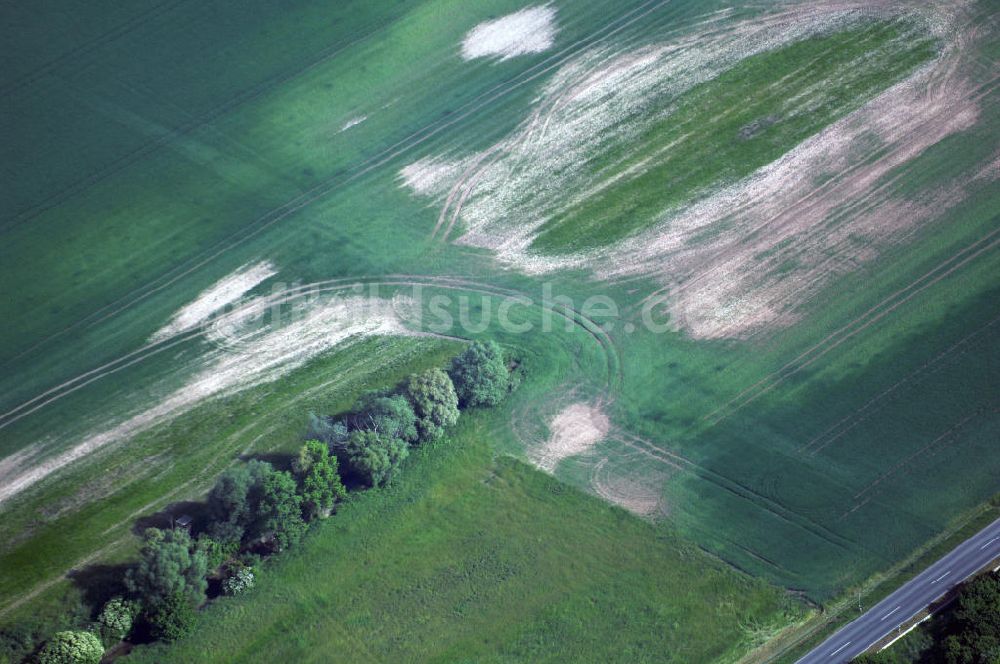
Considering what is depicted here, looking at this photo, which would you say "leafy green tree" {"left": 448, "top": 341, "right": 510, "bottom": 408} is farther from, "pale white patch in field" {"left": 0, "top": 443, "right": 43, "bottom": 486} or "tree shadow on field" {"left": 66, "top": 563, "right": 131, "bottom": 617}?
"pale white patch in field" {"left": 0, "top": 443, "right": 43, "bottom": 486}

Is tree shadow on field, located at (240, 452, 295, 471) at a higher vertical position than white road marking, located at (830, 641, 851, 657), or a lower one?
higher

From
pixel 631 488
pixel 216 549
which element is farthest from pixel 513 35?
pixel 216 549

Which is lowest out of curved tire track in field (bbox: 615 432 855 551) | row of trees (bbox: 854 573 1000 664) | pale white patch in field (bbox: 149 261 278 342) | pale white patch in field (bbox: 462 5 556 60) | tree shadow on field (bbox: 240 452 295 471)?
row of trees (bbox: 854 573 1000 664)

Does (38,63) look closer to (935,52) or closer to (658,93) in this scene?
(658,93)

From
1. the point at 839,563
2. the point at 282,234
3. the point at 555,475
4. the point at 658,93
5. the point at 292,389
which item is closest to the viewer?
the point at 839,563

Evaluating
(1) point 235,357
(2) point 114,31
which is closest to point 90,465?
(1) point 235,357

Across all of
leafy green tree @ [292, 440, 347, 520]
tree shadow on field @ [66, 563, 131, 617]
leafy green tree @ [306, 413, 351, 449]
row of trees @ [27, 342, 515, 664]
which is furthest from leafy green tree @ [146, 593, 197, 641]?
leafy green tree @ [306, 413, 351, 449]

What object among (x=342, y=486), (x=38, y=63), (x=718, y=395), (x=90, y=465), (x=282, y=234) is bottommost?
(x=718, y=395)

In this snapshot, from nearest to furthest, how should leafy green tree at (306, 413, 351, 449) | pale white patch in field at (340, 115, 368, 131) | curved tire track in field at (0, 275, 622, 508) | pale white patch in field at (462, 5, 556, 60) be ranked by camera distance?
leafy green tree at (306, 413, 351, 449) → curved tire track in field at (0, 275, 622, 508) → pale white patch in field at (340, 115, 368, 131) → pale white patch in field at (462, 5, 556, 60)
